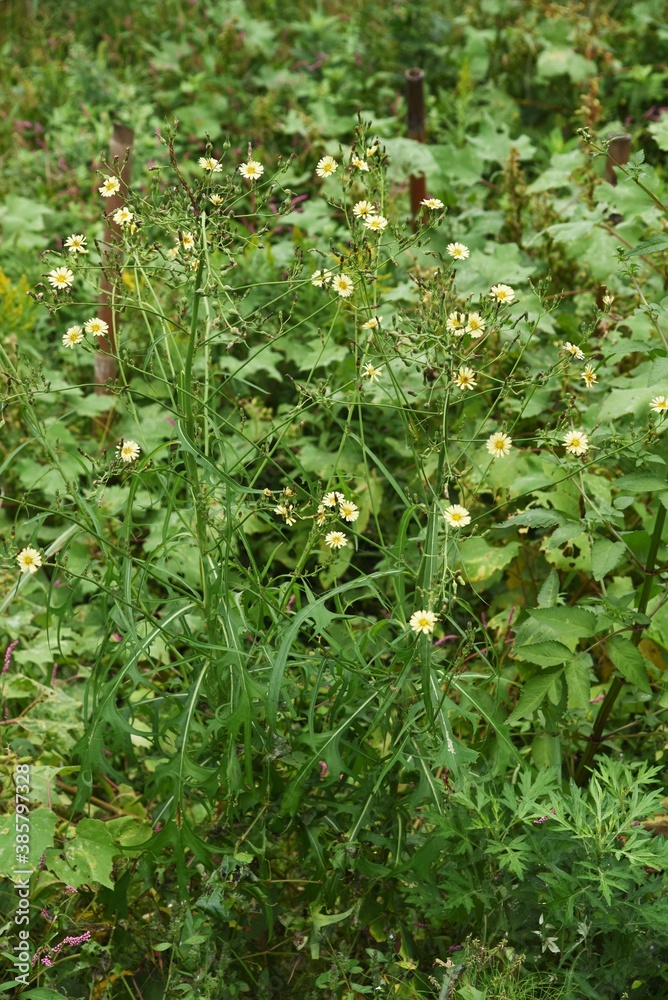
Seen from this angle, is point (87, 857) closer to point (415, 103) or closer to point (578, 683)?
point (578, 683)

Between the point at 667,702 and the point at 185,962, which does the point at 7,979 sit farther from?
the point at 667,702

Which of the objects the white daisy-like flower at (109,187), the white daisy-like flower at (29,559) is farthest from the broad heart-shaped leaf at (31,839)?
the white daisy-like flower at (109,187)

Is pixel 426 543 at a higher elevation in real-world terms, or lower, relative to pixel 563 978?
higher

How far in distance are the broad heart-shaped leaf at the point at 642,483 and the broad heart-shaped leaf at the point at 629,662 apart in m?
0.31

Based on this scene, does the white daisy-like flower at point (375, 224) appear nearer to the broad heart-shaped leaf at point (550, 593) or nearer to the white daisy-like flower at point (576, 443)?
the white daisy-like flower at point (576, 443)

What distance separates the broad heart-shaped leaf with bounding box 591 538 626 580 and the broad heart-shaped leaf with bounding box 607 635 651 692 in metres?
0.15

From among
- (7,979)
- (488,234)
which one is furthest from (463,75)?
(7,979)

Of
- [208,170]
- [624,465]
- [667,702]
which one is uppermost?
[208,170]

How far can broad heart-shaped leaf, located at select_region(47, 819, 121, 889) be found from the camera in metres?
2.06

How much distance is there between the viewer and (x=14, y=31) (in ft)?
22.4

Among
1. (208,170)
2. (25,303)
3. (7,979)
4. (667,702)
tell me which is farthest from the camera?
(25,303)

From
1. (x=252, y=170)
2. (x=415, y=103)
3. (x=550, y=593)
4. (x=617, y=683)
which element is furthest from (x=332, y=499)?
(x=415, y=103)

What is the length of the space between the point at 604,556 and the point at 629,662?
0.71ft

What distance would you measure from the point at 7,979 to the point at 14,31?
6408 mm
